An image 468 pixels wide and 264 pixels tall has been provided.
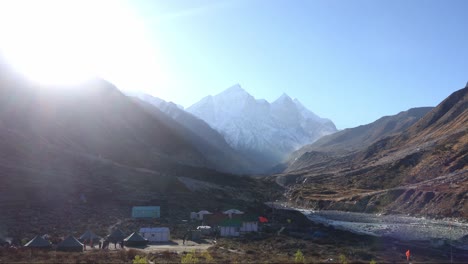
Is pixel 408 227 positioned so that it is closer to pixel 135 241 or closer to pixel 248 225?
pixel 248 225

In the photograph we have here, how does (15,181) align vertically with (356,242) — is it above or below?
above

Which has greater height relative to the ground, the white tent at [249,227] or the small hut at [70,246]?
the small hut at [70,246]

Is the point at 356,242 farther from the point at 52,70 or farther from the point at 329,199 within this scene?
the point at 52,70

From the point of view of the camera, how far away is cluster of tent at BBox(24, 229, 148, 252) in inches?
1792

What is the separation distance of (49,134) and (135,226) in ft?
241

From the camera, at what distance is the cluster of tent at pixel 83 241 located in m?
45.5

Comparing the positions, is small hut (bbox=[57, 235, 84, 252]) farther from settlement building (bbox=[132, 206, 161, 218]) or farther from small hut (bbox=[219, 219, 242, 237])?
settlement building (bbox=[132, 206, 161, 218])

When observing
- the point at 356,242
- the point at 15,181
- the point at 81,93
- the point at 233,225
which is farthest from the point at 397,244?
the point at 81,93

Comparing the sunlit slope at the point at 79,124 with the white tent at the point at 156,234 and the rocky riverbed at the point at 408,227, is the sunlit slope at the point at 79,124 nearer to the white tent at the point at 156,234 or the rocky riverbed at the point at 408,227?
the white tent at the point at 156,234

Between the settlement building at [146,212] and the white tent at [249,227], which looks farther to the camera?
the settlement building at [146,212]

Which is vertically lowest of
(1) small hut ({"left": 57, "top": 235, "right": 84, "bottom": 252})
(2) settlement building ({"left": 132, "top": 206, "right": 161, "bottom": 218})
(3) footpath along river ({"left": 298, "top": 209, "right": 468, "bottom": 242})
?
(3) footpath along river ({"left": 298, "top": 209, "right": 468, "bottom": 242})

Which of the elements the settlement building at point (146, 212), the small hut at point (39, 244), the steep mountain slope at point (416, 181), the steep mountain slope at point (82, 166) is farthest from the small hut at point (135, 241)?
the steep mountain slope at point (416, 181)

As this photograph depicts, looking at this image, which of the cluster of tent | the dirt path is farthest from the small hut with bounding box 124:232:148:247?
the dirt path

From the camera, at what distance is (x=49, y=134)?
129250mm
